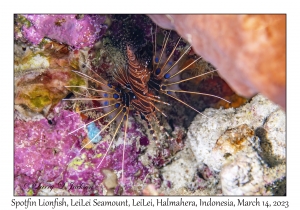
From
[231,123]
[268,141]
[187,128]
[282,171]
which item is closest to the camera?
[282,171]

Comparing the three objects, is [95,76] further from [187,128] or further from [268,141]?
[268,141]

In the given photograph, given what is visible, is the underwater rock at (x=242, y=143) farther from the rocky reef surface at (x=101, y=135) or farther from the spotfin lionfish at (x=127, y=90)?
the spotfin lionfish at (x=127, y=90)

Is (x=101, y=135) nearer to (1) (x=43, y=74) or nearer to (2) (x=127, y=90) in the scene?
(2) (x=127, y=90)

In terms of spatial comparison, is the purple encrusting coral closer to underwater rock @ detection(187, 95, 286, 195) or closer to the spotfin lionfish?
the spotfin lionfish

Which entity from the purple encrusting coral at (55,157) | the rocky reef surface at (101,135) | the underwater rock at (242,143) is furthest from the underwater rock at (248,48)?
the purple encrusting coral at (55,157)

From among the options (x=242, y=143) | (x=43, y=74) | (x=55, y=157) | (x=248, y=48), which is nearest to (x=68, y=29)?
(x=43, y=74)

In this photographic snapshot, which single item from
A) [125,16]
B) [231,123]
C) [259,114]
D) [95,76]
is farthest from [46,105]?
[259,114]
